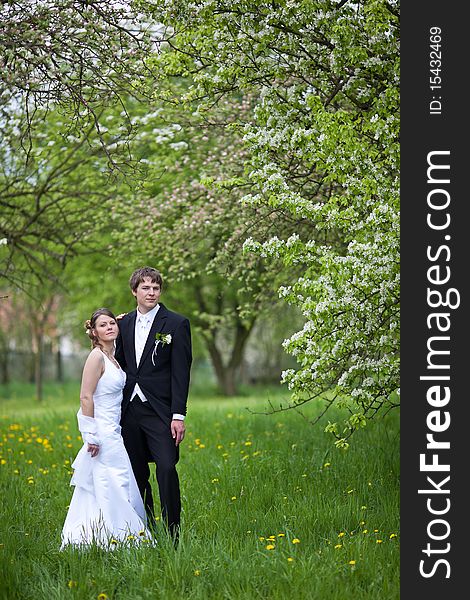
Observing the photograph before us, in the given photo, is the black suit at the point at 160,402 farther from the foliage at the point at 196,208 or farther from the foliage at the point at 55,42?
the foliage at the point at 196,208

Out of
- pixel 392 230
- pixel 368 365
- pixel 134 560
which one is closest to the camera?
pixel 134 560

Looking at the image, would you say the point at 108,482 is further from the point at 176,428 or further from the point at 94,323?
the point at 94,323

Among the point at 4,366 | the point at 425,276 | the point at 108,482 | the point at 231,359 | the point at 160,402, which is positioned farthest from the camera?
the point at 4,366

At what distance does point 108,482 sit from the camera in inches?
245

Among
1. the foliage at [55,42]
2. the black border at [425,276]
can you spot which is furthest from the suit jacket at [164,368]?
the black border at [425,276]

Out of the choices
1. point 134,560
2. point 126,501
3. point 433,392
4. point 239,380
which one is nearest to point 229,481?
point 126,501

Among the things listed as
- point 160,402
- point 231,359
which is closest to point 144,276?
point 160,402

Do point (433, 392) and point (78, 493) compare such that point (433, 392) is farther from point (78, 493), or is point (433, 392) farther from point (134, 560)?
point (78, 493)

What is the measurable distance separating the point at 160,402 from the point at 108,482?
27.0 inches

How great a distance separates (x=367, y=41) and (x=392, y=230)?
1.84 m

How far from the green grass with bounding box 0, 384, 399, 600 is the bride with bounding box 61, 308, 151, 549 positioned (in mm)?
368

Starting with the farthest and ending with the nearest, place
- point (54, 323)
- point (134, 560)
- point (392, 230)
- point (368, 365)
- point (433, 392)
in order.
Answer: point (54, 323) → point (368, 365) → point (392, 230) → point (134, 560) → point (433, 392)

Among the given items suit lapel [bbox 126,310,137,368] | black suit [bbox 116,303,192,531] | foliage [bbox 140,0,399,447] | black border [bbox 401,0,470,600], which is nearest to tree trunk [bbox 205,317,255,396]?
foliage [bbox 140,0,399,447]

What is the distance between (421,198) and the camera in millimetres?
5289
